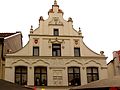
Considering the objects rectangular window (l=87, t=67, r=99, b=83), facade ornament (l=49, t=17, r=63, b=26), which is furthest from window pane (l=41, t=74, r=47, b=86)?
facade ornament (l=49, t=17, r=63, b=26)

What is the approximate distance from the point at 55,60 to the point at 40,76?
1.40m

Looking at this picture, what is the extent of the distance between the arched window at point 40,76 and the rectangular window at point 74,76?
5.21 ft

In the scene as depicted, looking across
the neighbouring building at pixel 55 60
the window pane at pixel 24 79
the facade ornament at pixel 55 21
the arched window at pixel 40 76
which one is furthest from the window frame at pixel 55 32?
the window pane at pixel 24 79

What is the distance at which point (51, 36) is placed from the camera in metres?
16.2

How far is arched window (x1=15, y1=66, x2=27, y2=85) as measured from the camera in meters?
15.1

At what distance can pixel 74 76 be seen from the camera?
1567 cm

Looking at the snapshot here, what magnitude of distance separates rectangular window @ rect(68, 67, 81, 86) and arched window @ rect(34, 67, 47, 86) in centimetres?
159

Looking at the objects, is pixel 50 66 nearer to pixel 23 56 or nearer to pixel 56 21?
pixel 23 56

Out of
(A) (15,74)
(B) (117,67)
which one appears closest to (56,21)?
(A) (15,74)

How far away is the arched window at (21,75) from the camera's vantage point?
15.1m

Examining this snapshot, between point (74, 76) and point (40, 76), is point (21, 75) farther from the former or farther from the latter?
point (74, 76)

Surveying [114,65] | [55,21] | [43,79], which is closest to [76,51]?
[55,21]

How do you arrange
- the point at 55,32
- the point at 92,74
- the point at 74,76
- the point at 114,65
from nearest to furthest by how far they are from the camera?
1. the point at 74,76
2. the point at 92,74
3. the point at 55,32
4. the point at 114,65

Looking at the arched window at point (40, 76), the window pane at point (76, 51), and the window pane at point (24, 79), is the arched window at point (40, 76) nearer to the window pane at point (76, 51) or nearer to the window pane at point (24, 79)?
the window pane at point (24, 79)
